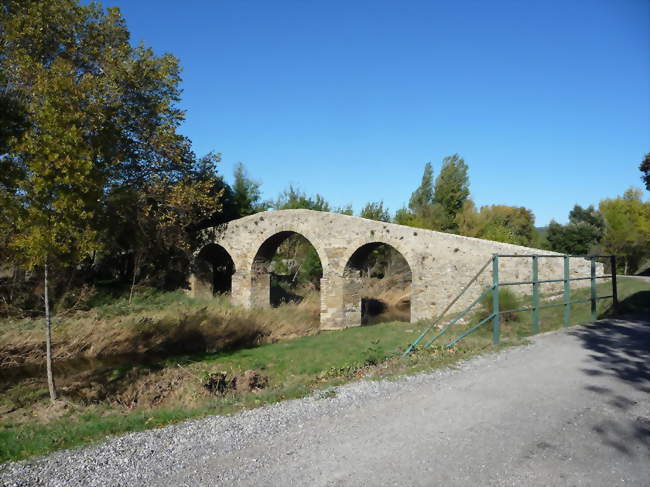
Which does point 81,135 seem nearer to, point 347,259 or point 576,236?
point 347,259

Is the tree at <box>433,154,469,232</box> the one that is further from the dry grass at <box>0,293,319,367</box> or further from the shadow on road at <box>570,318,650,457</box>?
the shadow on road at <box>570,318,650,457</box>

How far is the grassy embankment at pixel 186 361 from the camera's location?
4.86 meters

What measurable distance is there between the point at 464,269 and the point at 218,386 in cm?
927

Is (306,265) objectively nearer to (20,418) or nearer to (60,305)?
(60,305)

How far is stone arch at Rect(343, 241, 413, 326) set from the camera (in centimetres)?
1648

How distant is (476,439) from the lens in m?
3.48

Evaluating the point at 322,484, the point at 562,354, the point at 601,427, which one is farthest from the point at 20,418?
the point at 562,354

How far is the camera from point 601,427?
3.71 m

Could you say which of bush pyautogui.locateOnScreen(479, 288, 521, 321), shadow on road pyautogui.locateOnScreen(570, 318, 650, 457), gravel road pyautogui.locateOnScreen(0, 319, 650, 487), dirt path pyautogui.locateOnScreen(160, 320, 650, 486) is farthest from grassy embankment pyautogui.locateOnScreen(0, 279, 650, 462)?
shadow on road pyautogui.locateOnScreen(570, 318, 650, 457)

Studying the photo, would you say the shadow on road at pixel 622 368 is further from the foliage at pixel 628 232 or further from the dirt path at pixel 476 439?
the foliage at pixel 628 232

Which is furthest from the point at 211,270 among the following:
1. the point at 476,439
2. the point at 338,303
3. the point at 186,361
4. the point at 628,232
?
the point at 628,232

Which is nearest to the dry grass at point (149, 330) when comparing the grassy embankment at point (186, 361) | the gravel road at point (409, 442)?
the grassy embankment at point (186, 361)

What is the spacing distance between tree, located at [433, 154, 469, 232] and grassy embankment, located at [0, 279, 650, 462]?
17.3m

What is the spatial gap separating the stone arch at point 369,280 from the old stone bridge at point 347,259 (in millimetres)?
49
